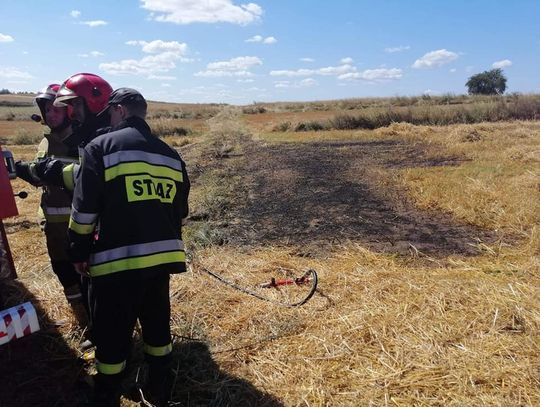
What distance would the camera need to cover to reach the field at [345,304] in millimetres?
3088

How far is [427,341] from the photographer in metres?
3.46

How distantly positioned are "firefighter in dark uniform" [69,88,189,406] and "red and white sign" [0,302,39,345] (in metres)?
0.34

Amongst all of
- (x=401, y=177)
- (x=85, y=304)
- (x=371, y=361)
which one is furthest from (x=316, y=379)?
(x=401, y=177)

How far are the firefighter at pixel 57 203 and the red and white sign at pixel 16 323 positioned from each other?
1187 mm

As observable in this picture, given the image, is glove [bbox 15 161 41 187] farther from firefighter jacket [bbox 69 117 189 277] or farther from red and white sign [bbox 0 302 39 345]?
red and white sign [bbox 0 302 39 345]

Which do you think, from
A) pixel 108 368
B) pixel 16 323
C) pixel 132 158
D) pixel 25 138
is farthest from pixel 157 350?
pixel 25 138

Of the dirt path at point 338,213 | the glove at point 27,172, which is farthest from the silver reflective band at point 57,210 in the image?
the dirt path at point 338,213

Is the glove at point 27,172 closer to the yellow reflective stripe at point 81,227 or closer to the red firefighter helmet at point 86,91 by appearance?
the red firefighter helmet at point 86,91

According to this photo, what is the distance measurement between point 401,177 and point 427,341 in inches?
310

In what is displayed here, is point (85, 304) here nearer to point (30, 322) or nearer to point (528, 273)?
point (30, 322)

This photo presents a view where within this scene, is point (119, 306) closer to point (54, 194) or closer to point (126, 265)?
point (126, 265)

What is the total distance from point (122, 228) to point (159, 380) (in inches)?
42.4

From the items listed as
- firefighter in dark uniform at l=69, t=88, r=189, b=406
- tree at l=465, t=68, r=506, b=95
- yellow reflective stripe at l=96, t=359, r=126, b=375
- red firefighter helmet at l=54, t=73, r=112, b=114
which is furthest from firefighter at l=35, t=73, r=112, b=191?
tree at l=465, t=68, r=506, b=95

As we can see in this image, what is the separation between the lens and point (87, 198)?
8.23 ft
